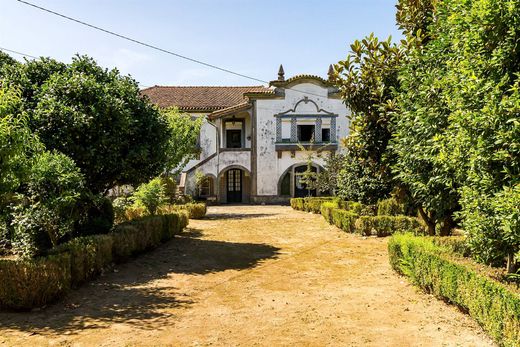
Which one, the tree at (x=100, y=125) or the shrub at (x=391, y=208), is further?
the shrub at (x=391, y=208)

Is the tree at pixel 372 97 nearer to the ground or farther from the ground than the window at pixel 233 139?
nearer to the ground

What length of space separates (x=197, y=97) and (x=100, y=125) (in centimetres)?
2569

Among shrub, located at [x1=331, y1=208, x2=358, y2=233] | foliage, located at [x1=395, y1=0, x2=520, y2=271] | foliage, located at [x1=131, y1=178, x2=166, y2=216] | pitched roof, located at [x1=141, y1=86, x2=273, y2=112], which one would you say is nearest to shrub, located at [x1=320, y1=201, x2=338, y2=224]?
shrub, located at [x1=331, y1=208, x2=358, y2=233]

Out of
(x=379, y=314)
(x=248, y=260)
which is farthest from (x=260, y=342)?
(x=248, y=260)

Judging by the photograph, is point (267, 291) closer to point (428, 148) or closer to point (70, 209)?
point (428, 148)

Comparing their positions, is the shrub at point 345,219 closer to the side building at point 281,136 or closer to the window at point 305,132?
the side building at point 281,136

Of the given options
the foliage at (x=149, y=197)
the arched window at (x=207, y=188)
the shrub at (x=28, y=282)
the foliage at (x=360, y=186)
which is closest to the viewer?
the shrub at (x=28, y=282)

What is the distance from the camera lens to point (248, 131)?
3334 cm

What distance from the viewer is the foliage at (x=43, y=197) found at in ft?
29.5

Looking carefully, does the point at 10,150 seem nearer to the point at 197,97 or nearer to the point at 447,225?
the point at 447,225

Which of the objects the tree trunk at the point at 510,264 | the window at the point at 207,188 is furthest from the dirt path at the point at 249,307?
the window at the point at 207,188

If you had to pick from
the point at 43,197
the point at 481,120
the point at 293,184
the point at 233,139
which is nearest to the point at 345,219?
the point at 481,120

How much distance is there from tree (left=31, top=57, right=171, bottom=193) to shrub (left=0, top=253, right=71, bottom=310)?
4.19 metres

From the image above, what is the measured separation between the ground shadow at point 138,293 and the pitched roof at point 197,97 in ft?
74.3
